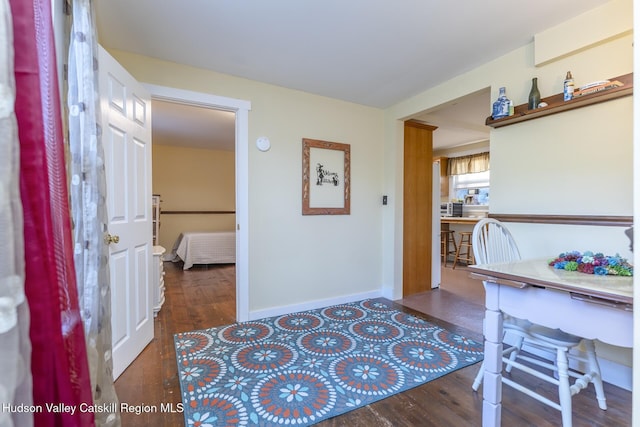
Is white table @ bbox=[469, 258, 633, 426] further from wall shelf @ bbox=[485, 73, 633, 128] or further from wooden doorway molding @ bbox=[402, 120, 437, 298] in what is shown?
wooden doorway molding @ bbox=[402, 120, 437, 298]

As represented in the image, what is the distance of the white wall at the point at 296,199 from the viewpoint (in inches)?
107

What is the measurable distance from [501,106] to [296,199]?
1939mm

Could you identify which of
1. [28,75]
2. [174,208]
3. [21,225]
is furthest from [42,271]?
[174,208]

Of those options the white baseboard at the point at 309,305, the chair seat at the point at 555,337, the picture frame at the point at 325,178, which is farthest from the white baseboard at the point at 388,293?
the chair seat at the point at 555,337

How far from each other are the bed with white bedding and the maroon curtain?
179 inches

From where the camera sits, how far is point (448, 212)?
235 inches

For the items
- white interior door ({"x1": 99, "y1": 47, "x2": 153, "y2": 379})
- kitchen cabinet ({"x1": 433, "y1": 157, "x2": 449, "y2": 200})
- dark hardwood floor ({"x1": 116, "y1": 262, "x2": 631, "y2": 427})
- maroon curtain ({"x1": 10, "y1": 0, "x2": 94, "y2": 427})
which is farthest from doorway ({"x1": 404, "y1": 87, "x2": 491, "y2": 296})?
maroon curtain ({"x1": 10, "y1": 0, "x2": 94, "y2": 427})

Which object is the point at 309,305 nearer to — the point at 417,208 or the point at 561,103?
the point at 417,208

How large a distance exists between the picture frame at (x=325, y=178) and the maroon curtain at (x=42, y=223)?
7.69ft

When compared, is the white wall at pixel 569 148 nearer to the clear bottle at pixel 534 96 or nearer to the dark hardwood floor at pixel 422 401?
the clear bottle at pixel 534 96

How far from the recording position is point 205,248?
5098 millimetres

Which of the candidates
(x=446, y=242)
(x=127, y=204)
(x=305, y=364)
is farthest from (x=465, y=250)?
(x=127, y=204)

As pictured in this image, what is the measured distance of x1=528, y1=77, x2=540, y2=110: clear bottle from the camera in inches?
79.9

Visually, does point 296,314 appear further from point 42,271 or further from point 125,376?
point 42,271
